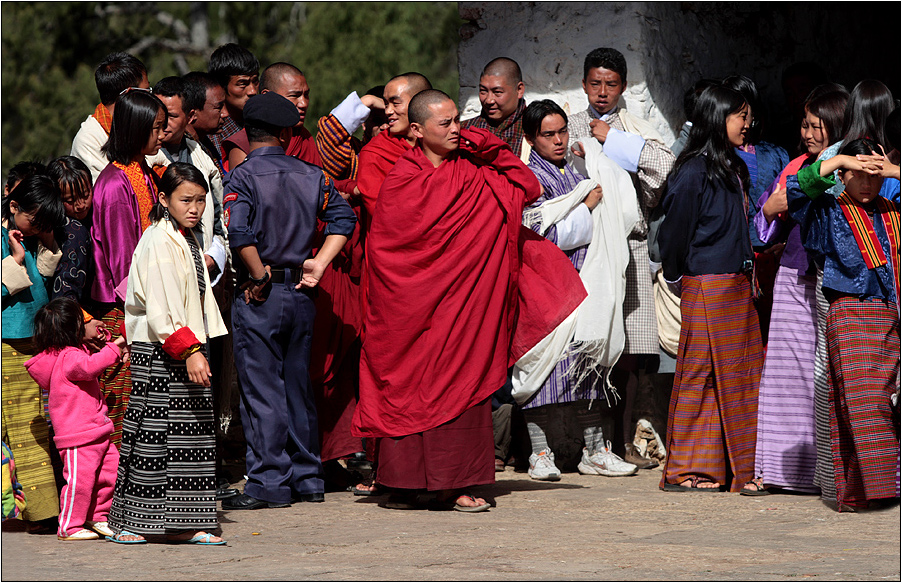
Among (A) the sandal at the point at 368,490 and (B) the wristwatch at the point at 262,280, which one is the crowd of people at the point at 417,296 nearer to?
(B) the wristwatch at the point at 262,280

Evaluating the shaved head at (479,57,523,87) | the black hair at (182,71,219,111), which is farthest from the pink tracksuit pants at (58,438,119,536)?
the shaved head at (479,57,523,87)

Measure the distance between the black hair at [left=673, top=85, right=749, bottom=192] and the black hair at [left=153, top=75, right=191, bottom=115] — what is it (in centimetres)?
241

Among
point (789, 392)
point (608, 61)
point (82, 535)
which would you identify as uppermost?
point (608, 61)

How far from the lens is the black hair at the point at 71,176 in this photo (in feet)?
16.0

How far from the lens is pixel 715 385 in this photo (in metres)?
5.61

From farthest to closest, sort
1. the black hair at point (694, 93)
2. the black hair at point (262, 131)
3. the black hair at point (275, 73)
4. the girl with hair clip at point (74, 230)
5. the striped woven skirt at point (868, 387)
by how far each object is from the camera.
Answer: the black hair at point (694, 93) < the black hair at point (275, 73) < the black hair at point (262, 131) < the striped woven skirt at point (868, 387) < the girl with hair clip at point (74, 230)

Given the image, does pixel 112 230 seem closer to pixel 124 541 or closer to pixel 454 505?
pixel 124 541

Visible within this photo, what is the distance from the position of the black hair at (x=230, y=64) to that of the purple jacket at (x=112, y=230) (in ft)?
4.29

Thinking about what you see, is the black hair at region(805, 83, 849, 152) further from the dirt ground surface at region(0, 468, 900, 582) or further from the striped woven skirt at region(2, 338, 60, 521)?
the striped woven skirt at region(2, 338, 60, 521)

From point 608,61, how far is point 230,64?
6.59 ft

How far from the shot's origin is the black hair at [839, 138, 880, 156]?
483 cm

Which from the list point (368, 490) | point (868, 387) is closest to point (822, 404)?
point (868, 387)

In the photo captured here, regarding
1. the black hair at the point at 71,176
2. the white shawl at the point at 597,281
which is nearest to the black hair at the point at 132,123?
the black hair at the point at 71,176

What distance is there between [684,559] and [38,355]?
253cm
